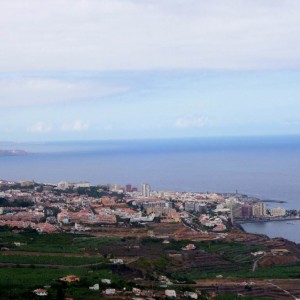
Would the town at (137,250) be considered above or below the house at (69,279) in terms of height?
below

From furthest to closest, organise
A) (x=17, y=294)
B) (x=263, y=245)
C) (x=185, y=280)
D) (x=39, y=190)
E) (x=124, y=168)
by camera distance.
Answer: (x=124, y=168) → (x=39, y=190) → (x=263, y=245) → (x=185, y=280) → (x=17, y=294)

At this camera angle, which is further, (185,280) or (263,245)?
(263,245)

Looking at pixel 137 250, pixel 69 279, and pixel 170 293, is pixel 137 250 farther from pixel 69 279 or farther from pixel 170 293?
pixel 170 293

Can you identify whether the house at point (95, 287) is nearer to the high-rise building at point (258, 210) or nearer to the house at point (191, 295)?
the house at point (191, 295)

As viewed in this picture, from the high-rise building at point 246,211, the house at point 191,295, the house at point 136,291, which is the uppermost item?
the house at point 136,291

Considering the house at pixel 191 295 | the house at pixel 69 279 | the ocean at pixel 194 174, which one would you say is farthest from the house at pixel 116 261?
the ocean at pixel 194 174

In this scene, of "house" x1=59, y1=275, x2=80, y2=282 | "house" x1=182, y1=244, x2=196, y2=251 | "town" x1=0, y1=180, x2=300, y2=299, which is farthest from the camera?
"house" x1=182, y1=244, x2=196, y2=251

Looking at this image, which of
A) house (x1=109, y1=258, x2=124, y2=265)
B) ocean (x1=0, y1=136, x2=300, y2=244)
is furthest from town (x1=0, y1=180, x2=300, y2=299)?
ocean (x1=0, y1=136, x2=300, y2=244)

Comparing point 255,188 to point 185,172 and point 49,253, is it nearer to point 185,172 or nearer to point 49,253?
point 185,172

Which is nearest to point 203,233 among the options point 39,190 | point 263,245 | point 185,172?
point 263,245

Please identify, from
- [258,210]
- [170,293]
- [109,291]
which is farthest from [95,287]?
[258,210]

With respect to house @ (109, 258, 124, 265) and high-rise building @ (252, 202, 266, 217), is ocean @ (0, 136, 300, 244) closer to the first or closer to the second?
high-rise building @ (252, 202, 266, 217)
